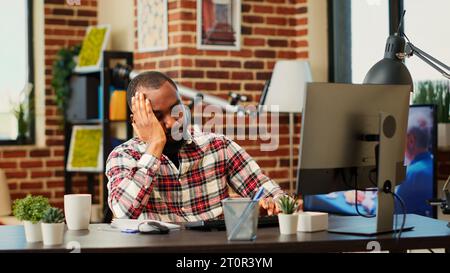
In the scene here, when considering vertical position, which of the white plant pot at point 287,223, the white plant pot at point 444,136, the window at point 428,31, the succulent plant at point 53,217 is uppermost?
the window at point 428,31

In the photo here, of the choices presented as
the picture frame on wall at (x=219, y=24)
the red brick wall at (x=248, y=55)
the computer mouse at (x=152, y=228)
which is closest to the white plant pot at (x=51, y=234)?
the computer mouse at (x=152, y=228)

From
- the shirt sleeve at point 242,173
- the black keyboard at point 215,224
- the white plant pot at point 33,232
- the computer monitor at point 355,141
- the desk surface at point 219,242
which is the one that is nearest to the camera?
the desk surface at point 219,242

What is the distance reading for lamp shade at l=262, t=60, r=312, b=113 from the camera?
5.36 metres

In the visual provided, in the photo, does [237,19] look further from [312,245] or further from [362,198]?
[312,245]

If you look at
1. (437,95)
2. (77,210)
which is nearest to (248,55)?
(437,95)

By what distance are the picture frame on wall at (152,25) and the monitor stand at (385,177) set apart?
9.08ft

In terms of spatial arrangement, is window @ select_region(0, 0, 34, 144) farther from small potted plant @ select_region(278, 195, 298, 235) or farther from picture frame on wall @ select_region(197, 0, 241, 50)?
small potted plant @ select_region(278, 195, 298, 235)

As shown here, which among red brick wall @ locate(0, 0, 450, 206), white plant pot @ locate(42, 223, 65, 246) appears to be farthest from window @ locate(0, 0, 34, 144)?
white plant pot @ locate(42, 223, 65, 246)

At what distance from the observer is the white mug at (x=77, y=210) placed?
2969 millimetres

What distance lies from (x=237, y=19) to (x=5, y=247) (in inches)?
128

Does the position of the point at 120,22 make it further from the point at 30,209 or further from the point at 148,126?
the point at 30,209

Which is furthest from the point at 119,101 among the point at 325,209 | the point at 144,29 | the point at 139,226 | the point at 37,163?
the point at 139,226

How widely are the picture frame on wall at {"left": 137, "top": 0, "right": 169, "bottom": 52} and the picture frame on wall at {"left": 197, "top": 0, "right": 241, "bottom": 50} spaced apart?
0.74 feet

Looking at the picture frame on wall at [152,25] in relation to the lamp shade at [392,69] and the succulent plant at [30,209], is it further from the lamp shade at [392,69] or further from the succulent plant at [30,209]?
the succulent plant at [30,209]
